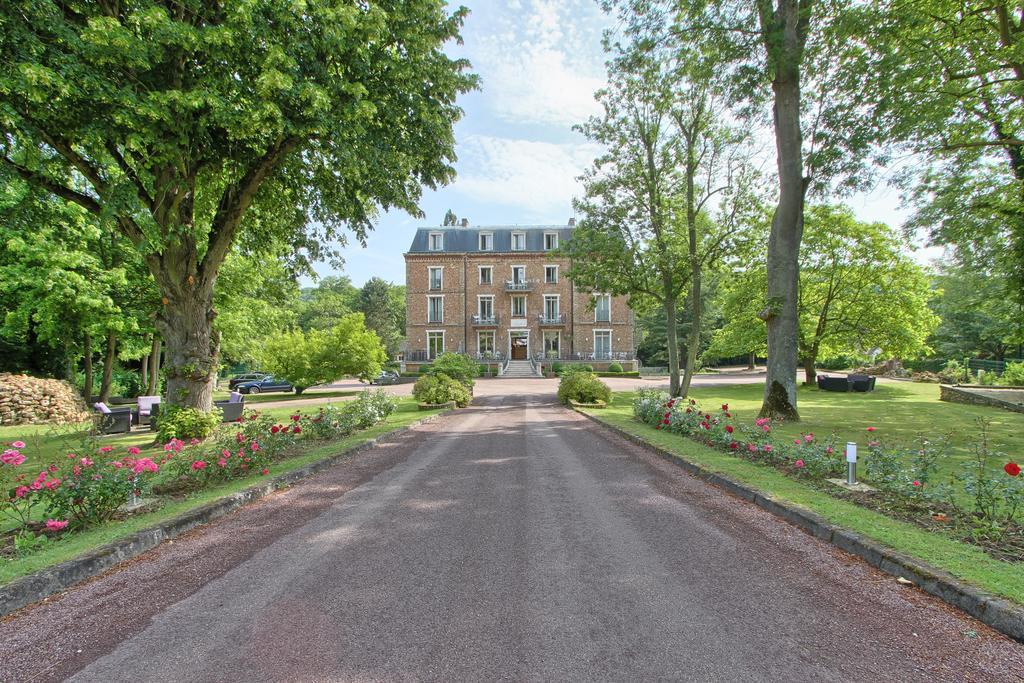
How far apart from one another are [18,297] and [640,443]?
67.4 ft

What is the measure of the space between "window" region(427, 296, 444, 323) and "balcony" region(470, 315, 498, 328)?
2.99 meters

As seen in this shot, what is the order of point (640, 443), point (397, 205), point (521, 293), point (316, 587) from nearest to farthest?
point (316, 587), point (640, 443), point (397, 205), point (521, 293)

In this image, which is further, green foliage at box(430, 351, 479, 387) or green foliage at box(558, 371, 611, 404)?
green foliage at box(430, 351, 479, 387)

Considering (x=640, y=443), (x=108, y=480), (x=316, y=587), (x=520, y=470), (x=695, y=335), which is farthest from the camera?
(x=695, y=335)

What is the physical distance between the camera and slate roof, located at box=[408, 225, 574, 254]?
148 feet

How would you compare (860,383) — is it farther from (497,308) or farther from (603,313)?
(497,308)

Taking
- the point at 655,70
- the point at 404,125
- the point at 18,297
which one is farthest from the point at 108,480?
the point at 655,70

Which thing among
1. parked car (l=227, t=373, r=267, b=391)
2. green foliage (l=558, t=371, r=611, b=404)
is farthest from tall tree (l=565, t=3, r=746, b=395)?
parked car (l=227, t=373, r=267, b=391)

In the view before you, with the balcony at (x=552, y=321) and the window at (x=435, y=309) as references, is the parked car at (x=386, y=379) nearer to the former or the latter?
the window at (x=435, y=309)

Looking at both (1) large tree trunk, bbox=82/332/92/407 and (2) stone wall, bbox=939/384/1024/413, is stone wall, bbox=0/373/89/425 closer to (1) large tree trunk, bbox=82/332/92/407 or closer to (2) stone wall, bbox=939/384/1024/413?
(1) large tree trunk, bbox=82/332/92/407

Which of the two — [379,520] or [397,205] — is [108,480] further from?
[397,205]

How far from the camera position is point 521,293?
44.2 metres

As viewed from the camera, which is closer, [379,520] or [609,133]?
[379,520]

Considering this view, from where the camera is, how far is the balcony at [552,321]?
144ft
